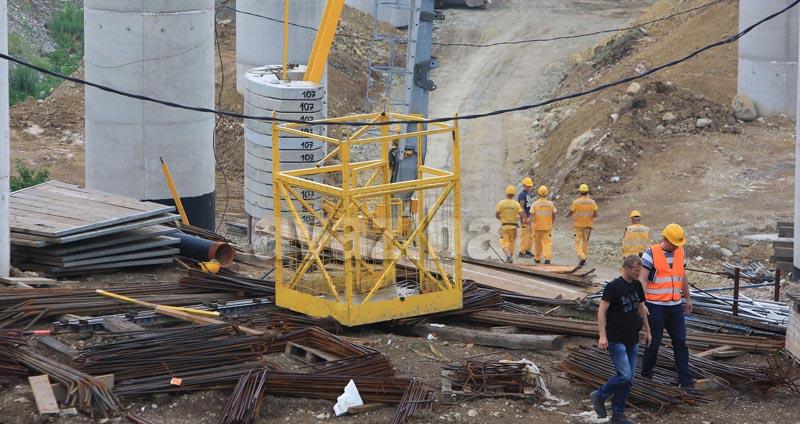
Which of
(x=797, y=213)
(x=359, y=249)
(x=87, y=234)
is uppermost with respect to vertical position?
(x=359, y=249)

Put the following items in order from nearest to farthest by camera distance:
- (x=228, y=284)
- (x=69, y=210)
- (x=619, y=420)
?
(x=619, y=420) → (x=228, y=284) → (x=69, y=210)

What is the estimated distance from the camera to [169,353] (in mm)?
11094

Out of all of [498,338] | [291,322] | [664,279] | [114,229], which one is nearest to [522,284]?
[498,338]

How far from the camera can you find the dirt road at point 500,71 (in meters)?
28.8

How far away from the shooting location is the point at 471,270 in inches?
632

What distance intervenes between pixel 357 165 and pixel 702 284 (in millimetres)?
8757

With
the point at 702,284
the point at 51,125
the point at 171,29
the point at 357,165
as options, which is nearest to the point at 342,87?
the point at 51,125

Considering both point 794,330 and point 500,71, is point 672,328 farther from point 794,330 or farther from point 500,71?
point 500,71

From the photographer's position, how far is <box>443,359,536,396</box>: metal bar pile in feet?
36.1

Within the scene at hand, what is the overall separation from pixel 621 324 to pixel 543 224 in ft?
30.7

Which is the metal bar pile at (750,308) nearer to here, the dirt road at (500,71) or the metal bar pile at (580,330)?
the metal bar pile at (580,330)

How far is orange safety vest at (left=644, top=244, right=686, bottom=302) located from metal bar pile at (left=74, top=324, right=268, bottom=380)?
379 centimetres

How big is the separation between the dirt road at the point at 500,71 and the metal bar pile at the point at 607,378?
1134 centimetres

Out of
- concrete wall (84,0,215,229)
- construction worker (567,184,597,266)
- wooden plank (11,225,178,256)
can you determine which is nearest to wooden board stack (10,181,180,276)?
wooden plank (11,225,178,256)
